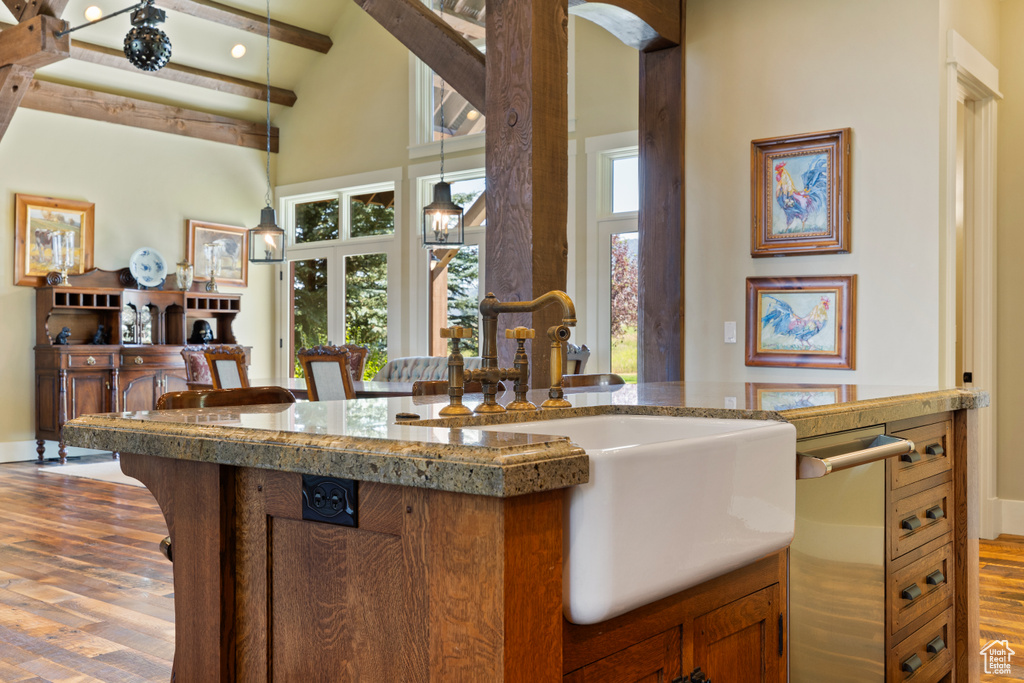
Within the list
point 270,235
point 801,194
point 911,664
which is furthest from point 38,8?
point 911,664

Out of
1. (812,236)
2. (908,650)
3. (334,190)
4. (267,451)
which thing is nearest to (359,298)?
(334,190)

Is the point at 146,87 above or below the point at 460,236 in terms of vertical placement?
above

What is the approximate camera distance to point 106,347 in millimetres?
6945

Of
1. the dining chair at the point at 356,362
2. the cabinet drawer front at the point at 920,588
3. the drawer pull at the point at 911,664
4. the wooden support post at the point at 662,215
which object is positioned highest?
the wooden support post at the point at 662,215

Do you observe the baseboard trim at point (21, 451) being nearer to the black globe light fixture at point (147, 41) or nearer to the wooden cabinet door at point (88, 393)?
the wooden cabinet door at point (88, 393)

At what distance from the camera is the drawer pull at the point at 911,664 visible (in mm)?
2189

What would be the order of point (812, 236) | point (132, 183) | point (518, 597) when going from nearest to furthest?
point (518, 597)
point (812, 236)
point (132, 183)

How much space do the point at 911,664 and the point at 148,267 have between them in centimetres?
717

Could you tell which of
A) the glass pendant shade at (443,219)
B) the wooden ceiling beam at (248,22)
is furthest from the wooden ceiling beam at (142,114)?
the glass pendant shade at (443,219)

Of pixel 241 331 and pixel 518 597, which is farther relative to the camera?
pixel 241 331

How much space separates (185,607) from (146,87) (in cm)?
762

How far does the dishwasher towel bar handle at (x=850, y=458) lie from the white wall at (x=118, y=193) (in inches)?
278

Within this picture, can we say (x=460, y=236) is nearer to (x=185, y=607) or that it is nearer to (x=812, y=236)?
(x=812, y=236)

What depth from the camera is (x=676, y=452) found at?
1160mm
